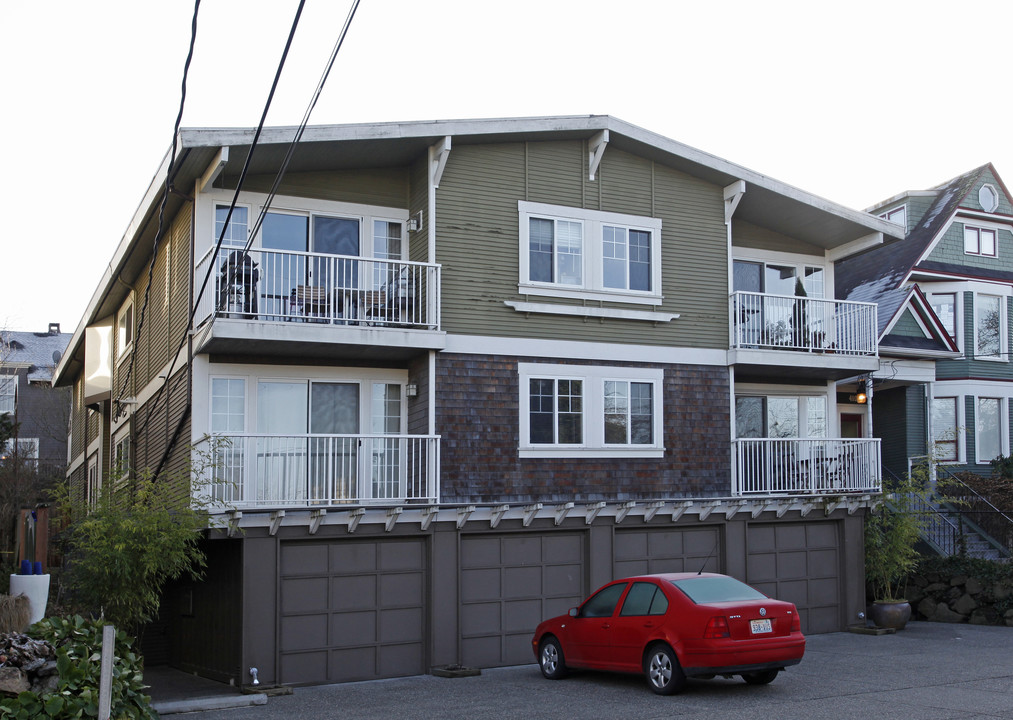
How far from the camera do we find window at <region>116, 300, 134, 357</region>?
2378 cm

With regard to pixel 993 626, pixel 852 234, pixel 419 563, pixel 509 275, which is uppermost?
pixel 852 234

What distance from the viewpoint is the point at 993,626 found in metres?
20.6

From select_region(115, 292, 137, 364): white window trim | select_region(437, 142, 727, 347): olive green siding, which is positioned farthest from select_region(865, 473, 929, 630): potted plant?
select_region(115, 292, 137, 364): white window trim

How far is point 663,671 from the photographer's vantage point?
1304cm

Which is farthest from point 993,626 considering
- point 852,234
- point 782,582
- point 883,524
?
point 852,234

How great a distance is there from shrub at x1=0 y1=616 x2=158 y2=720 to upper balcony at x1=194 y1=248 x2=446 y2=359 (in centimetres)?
544

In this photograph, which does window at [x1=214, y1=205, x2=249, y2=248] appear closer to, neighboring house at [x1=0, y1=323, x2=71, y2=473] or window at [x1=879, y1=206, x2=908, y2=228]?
window at [x1=879, y1=206, x2=908, y2=228]

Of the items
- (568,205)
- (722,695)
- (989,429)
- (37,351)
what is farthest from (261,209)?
(37,351)

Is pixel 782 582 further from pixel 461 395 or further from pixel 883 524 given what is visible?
pixel 461 395

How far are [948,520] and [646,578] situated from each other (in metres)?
12.7

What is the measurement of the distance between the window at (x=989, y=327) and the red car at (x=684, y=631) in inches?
680

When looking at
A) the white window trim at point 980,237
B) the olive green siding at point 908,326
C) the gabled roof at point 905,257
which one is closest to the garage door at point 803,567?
the olive green siding at point 908,326

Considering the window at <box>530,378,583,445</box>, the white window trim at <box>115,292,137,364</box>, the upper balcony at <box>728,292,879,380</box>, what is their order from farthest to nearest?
1. the white window trim at <box>115,292,137,364</box>
2. the upper balcony at <box>728,292,879,380</box>
3. the window at <box>530,378,583,445</box>

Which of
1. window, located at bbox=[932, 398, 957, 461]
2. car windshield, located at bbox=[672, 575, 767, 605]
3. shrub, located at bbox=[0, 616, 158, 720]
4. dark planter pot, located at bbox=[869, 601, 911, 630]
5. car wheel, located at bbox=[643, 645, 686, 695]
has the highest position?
window, located at bbox=[932, 398, 957, 461]
